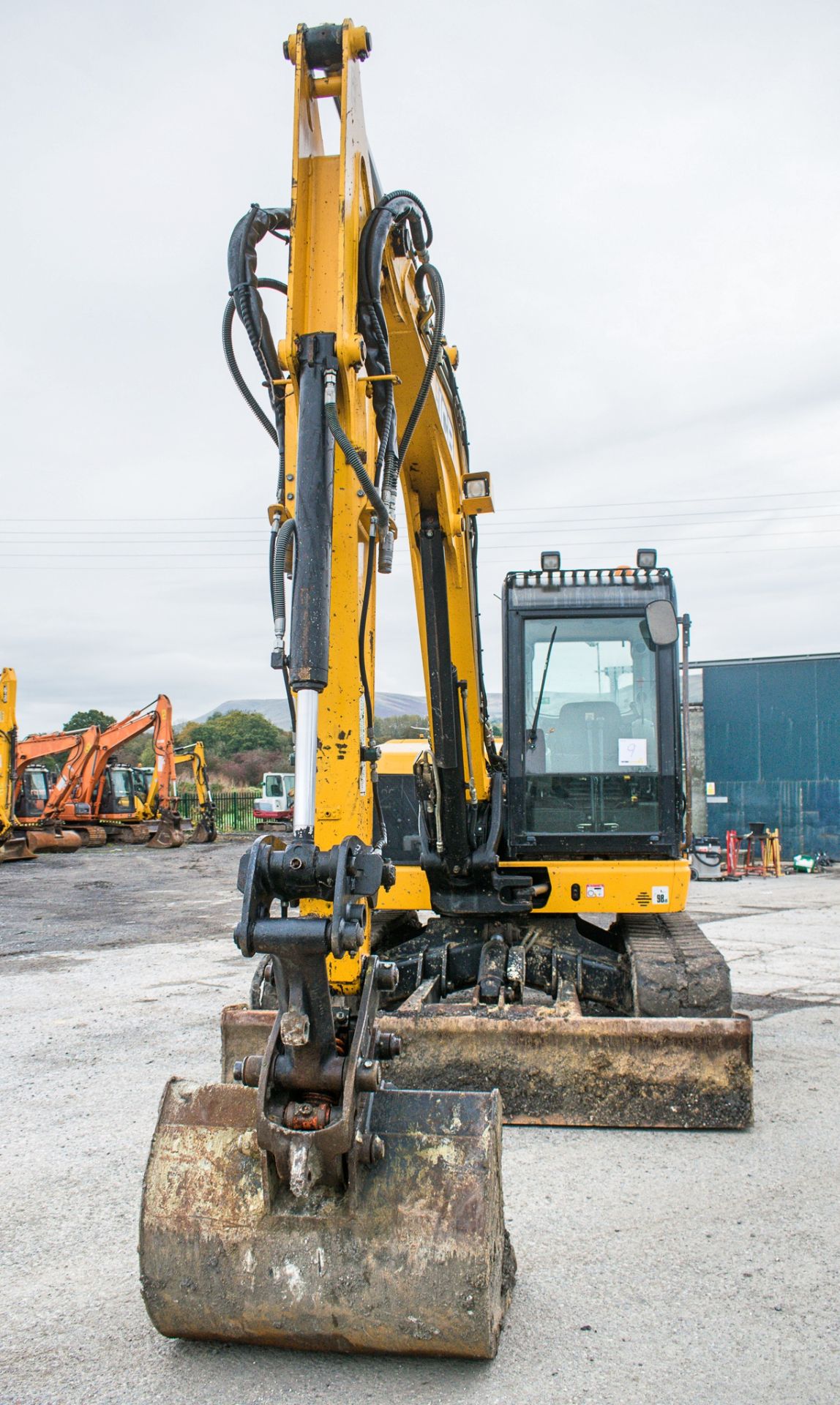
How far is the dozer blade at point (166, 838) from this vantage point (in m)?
27.5

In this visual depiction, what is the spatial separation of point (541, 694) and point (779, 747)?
1558 centimetres

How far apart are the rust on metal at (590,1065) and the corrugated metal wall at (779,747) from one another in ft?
55.0

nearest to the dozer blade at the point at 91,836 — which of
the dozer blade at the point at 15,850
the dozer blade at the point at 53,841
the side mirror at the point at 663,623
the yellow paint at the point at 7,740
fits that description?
the dozer blade at the point at 53,841

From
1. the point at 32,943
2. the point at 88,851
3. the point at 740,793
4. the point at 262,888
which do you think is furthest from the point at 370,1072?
the point at 88,851

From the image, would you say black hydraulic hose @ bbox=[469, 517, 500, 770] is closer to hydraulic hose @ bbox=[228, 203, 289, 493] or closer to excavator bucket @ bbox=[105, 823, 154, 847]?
hydraulic hose @ bbox=[228, 203, 289, 493]

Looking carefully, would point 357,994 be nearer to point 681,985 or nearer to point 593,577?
point 681,985

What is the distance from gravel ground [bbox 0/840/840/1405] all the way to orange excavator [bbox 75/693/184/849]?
2004 centimetres

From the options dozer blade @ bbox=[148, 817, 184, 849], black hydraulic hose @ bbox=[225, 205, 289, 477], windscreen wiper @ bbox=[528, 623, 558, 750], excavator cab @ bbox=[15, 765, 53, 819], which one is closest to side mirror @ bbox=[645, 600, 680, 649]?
windscreen wiper @ bbox=[528, 623, 558, 750]

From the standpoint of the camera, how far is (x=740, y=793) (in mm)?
20797

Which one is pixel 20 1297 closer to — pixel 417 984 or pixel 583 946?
pixel 417 984

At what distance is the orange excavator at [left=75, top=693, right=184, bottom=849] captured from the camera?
26.7 meters

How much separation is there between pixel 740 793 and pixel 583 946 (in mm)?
15624

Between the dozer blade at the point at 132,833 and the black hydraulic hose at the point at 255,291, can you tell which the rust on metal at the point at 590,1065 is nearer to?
the black hydraulic hose at the point at 255,291

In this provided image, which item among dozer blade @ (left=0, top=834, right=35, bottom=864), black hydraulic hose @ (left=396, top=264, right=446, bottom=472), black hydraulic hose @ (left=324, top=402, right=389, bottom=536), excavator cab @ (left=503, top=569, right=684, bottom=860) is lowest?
dozer blade @ (left=0, top=834, right=35, bottom=864)
